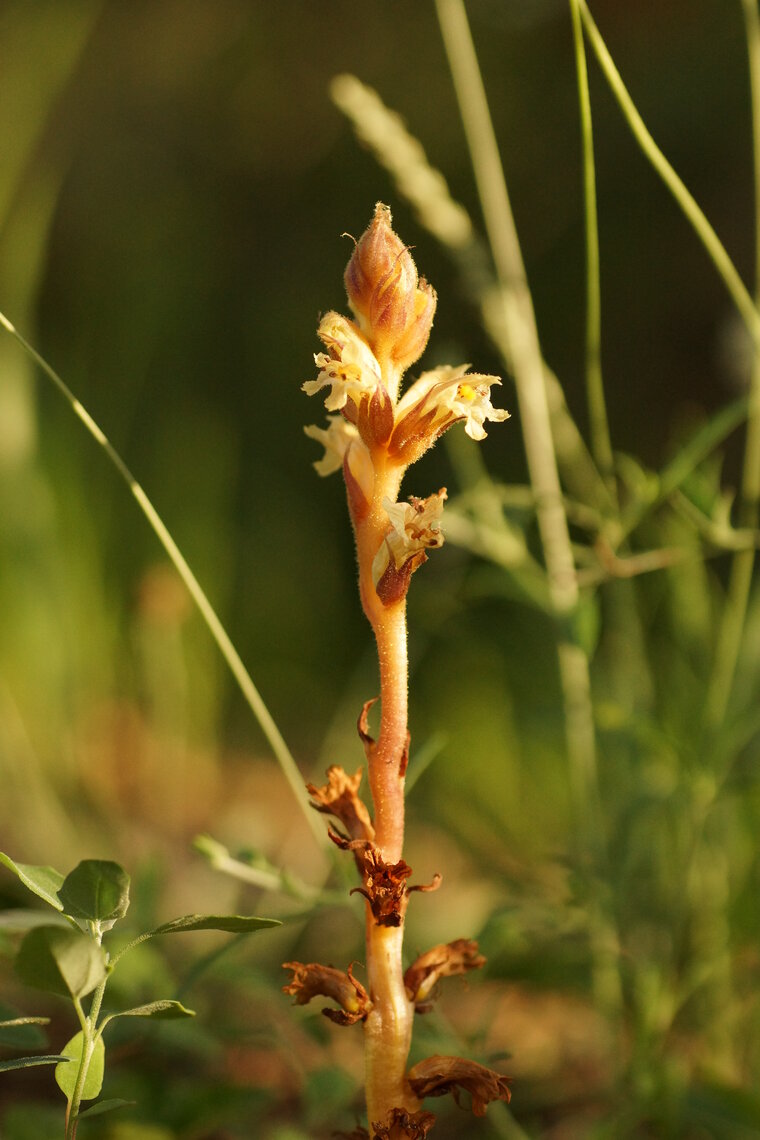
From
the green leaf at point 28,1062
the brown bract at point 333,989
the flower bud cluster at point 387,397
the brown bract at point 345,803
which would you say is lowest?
the green leaf at point 28,1062

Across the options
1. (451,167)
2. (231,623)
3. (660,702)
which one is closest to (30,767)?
Answer: (660,702)

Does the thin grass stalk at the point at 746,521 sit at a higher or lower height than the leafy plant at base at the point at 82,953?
higher

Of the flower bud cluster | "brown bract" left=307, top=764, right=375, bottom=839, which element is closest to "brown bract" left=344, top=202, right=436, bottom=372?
the flower bud cluster

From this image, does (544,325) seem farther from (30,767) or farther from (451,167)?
(30,767)

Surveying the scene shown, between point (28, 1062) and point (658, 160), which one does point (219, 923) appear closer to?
point (28, 1062)

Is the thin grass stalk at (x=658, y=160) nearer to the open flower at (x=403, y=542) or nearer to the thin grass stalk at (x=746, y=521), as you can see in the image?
the thin grass stalk at (x=746, y=521)

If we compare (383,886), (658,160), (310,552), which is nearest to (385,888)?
(383,886)

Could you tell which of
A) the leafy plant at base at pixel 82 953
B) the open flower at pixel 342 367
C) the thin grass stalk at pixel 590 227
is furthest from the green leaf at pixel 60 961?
the thin grass stalk at pixel 590 227

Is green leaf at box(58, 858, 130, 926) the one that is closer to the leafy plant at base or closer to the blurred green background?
the leafy plant at base
